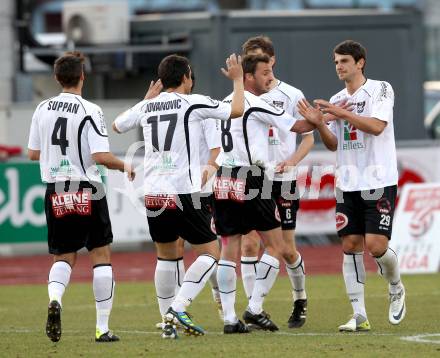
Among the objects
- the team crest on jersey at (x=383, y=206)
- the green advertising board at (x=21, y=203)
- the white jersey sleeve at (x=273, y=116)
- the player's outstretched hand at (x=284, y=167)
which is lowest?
the green advertising board at (x=21, y=203)

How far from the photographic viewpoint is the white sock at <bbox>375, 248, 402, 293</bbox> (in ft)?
34.8

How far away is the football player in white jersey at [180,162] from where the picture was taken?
32.6ft

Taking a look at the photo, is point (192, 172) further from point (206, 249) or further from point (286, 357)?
point (286, 357)

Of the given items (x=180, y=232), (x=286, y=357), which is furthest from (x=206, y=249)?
(x=286, y=357)

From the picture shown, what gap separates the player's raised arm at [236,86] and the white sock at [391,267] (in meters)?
1.78

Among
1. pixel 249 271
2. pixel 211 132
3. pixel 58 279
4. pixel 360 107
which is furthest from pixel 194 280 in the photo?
pixel 360 107

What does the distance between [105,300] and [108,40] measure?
16.2 metres

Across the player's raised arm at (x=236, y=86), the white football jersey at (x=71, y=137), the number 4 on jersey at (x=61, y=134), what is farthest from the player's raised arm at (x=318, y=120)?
the number 4 on jersey at (x=61, y=134)

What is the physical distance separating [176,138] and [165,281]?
128 cm

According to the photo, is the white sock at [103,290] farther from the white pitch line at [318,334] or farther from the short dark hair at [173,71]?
the short dark hair at [173,71]

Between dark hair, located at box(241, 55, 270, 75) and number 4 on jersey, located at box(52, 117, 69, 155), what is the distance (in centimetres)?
179

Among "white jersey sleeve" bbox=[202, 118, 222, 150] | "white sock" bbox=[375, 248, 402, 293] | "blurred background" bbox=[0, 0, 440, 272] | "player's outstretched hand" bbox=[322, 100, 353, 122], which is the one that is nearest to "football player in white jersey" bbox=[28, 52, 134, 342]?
"white jersey sleeve" bbox=[202, 118, 222, 150]

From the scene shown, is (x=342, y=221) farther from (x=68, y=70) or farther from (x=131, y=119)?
(x=68, y=70)

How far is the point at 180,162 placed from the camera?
9945 millimetres
